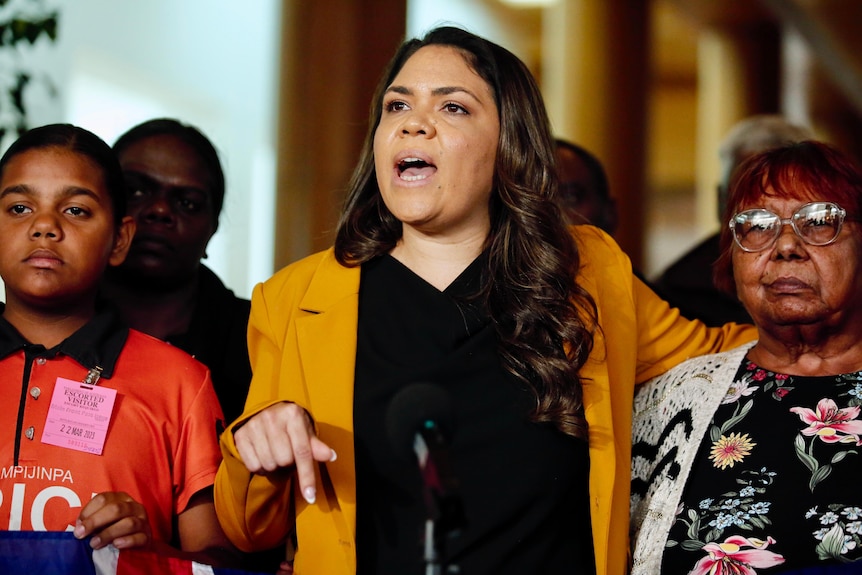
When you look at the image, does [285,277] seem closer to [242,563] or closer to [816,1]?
[242,563]

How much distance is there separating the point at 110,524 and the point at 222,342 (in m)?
0.97

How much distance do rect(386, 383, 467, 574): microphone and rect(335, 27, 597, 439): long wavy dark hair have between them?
647 millimetres

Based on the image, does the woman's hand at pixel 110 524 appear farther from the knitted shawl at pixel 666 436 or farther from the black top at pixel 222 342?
the knitted shawl at pixel 666 436

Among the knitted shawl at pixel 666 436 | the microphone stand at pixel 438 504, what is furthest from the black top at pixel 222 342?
the microphone stand at pixel 438 504

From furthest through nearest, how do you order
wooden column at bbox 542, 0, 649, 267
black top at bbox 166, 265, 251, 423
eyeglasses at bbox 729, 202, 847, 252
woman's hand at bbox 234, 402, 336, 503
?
wooden column at bbox 542, 0, 649, 267 → black top at bbox 166, 265, 251, 423 → eyeglasses at bbox 729, 202, 847, 252 → woman's hand at bbox 234, 402, 336, 503

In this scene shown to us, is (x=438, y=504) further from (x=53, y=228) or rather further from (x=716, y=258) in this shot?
(x=716, y=258)

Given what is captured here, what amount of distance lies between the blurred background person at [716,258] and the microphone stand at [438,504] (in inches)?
65.5

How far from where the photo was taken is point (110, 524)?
6.71 ft

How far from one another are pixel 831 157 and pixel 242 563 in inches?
60.0

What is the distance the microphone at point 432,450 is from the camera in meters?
1.47

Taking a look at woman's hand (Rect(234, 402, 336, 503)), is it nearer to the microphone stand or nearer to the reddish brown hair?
the microphone stand

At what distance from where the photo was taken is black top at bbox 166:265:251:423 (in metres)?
2.85

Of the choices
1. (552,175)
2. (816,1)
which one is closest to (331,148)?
(552,175)

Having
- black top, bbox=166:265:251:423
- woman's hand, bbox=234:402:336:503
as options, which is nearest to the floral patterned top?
woman's hand, bbox=234:402:336:503
